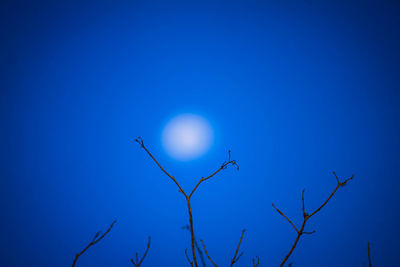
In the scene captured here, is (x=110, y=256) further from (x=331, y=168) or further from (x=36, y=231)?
(x=331, y=168)

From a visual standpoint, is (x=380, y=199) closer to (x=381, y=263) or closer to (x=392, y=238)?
(x=392, y=238)

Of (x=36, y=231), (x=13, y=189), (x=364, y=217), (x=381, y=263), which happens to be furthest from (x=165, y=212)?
(x=381, y=263)

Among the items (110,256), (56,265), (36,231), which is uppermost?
(36,231)

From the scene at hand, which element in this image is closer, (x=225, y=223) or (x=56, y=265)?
(x=56, y=265)

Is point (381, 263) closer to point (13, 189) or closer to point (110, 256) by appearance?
point (110, 256)

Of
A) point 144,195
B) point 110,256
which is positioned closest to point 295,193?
point 144,195

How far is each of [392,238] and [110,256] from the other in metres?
4.12

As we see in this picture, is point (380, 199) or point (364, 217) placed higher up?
point (380, 199)

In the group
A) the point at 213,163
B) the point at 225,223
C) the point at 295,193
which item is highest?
the point at 213,163

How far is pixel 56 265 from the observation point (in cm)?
224

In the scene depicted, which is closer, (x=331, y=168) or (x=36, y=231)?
(x=36, y=231)

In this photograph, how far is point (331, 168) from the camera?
8.07ft

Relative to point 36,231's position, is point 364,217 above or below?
above

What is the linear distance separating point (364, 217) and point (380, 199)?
365 mm
